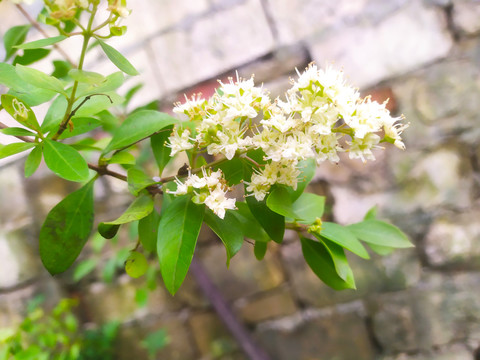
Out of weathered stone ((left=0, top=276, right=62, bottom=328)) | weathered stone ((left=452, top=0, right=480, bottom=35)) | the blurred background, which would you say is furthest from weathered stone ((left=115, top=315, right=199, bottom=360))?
weathered stone ((left=452, top=0, right=480, bottom=35))

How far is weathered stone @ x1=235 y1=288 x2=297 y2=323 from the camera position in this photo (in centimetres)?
168

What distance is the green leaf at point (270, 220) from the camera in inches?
25.9

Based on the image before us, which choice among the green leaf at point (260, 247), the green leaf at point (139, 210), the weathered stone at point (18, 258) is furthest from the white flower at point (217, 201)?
the weathered stone at point (18, 258)

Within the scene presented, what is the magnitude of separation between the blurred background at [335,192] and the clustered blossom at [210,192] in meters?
0.70

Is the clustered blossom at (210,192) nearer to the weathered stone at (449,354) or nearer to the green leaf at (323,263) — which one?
the green leaf at (323,263)

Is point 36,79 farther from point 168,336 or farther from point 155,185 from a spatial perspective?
point 168,336

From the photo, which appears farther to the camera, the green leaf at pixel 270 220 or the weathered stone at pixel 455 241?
the weathered stone at pixel 455 241

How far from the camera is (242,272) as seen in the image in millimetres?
1698

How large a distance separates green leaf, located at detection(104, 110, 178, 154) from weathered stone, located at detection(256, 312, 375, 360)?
46.1 inches

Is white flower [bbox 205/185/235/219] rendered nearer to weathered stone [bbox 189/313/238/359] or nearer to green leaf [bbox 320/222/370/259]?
green leaf [bbox 320/222/370/259]

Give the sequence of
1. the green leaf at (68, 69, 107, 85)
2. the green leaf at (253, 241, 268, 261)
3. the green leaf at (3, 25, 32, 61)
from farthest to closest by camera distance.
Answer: the green leaf at (3, 25, 32, 61), the green leaf at (253, 241, 268, 261), the green leaf at (68, 69, 107, 85)

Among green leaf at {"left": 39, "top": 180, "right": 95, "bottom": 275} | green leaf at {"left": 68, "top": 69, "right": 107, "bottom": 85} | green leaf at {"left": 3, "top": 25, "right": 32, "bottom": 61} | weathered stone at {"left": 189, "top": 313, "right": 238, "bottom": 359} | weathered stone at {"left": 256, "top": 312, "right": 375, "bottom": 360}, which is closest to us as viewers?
green leaf at {"left": 68, "top": 69, "right": 107, "bottom": 85}

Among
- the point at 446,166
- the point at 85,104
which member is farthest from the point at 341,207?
the point at 85,104

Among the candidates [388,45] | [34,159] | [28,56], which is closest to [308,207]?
[34,159]
